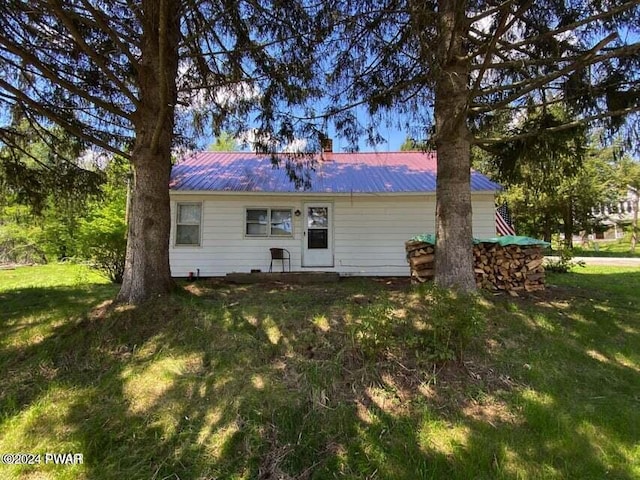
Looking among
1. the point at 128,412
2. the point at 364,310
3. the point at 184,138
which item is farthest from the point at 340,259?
the point at 128,412

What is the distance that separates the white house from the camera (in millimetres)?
9227

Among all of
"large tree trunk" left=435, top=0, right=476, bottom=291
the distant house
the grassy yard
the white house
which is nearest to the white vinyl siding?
the white house

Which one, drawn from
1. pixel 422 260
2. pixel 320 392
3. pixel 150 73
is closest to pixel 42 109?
pixel 150 73

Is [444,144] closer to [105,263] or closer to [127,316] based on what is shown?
[127,316]

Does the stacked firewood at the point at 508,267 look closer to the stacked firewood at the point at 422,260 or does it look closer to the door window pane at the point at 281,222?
the stacked firewood at the point at 422,260

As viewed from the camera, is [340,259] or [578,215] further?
[578,215]

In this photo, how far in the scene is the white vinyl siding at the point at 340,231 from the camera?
9250 millimetres

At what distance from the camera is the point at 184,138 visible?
6.55 m

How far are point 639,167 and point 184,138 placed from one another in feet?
83.4

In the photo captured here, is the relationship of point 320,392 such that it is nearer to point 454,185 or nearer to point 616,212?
point 454,185

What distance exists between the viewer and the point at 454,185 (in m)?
4.79

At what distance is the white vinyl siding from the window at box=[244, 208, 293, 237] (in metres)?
0.09

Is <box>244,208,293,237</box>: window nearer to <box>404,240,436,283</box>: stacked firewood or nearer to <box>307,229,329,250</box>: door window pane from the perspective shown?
<box>307,229,329,250</box>: door window pane

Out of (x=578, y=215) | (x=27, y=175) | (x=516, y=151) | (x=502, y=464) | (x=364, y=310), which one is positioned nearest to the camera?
(x=502, y=464)
